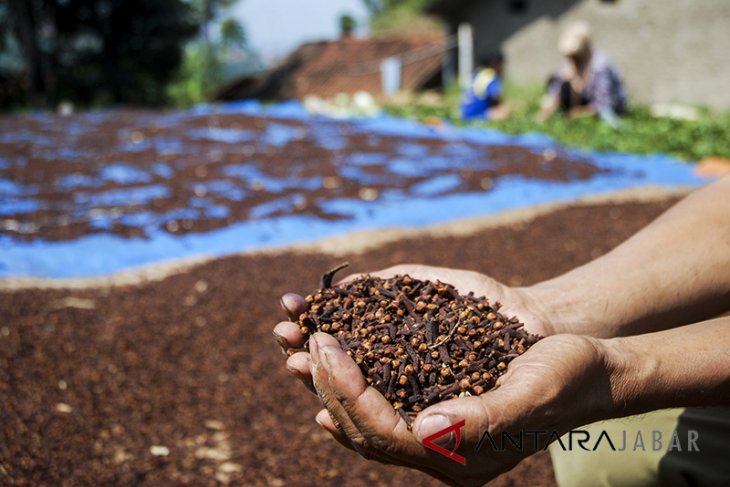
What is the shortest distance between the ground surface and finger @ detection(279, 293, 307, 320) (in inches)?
46.1

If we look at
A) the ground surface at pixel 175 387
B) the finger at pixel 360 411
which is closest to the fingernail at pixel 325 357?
the finger at pixel 360 411

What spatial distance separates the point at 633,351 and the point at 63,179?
761 centimetres

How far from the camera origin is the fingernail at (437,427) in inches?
52.4

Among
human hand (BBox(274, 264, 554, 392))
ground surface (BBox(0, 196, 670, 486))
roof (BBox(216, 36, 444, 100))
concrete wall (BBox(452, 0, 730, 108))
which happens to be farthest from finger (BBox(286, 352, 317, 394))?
roof (BBox(216, 36, 444, 100))

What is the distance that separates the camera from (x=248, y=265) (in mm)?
5297

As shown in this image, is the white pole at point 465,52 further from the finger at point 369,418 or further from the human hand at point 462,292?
the finger at point 369,418

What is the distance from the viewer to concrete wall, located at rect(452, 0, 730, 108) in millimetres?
12242

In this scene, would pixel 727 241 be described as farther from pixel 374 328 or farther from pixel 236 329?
pixel 236 329

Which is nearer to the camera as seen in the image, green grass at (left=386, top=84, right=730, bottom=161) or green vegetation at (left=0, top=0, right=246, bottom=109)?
green grass at (left=386, top=84, right=730, bottom=161)

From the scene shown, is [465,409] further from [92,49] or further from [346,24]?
[346,24]

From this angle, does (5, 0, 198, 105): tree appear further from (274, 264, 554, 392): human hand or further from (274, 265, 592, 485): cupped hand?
(274, 265, 592, 485): cupped hand

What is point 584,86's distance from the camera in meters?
11.3

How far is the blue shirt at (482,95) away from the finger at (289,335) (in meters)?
11.4

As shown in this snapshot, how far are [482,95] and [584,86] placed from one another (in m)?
2.08
